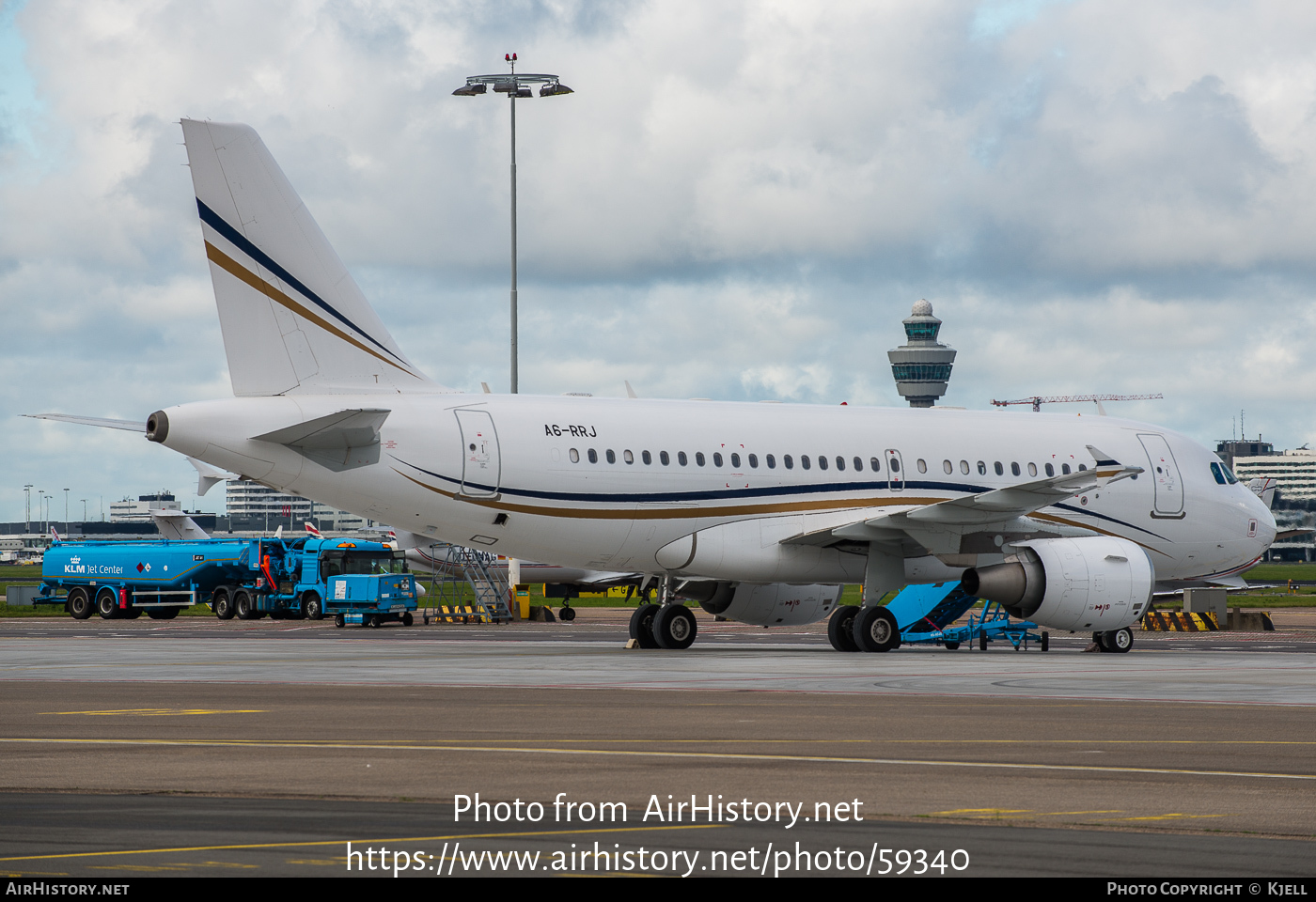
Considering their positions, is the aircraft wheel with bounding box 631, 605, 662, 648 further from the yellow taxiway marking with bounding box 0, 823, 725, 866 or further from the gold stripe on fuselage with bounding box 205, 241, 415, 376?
the yellow taxiway marking with bounding box 0, 823, 725, 866

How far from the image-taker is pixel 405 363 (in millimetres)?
28984

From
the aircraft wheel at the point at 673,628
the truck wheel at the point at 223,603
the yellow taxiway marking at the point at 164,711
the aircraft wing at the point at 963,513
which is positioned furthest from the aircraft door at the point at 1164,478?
the truck wheel at the point at 223,603

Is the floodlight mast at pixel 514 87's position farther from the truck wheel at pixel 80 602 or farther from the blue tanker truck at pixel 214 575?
the truck wheel at pixel 80 602

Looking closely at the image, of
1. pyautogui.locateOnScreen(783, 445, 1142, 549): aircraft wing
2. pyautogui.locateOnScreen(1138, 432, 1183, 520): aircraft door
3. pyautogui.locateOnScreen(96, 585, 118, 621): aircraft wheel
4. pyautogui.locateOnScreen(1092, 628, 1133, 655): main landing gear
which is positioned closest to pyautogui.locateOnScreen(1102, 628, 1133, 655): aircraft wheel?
pyautogui.locateOnScreen(1092, 628, 1133, 655): main landing gear

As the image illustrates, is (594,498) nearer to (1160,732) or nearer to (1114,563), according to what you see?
(1114,563)

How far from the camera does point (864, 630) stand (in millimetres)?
30719

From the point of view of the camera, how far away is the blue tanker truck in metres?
58.6

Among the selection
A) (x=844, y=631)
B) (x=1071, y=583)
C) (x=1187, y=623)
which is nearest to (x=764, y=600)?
(x=844, y=631)

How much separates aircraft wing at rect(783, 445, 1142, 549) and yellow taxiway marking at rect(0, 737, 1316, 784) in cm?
1712

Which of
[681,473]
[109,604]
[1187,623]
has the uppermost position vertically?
[681,473]

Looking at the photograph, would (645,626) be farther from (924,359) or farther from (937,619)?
(924,359)

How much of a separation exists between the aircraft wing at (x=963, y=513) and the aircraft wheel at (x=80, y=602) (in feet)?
137

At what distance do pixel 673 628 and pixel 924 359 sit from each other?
510ft
